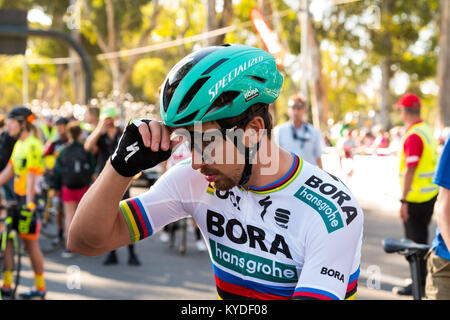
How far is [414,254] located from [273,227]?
1.98 meters

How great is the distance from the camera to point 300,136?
864 centimetres

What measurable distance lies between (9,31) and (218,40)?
6508 mm

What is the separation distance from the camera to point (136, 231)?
219 cm

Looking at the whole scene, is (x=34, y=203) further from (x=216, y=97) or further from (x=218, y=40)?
(x=218, y=40)

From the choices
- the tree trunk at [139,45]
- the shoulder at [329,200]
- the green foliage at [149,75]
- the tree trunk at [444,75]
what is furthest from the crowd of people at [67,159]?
the green foliage at [149,75]

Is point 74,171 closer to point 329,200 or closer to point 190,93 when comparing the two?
point 190,93

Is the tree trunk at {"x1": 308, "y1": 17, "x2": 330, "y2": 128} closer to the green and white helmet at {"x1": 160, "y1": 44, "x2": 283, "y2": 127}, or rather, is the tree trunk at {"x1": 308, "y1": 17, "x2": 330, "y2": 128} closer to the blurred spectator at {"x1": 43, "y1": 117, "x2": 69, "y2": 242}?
the blurred spectator at {"x1": 43, "y1": 117, "x2": 69, "y2": 242}

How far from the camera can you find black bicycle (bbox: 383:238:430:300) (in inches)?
142

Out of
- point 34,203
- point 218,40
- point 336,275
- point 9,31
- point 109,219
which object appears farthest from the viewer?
point 218,40

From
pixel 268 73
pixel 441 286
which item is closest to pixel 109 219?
pixel 268 73

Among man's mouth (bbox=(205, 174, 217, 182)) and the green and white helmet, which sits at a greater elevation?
the green and white helmet

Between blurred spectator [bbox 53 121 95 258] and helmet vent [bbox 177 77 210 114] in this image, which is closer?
helmet vent [bbox 177 77 210 114]

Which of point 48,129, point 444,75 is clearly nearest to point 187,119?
point 48,129

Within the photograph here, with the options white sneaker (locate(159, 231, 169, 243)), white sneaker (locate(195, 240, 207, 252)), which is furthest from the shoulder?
white sneaker (locate(159, 231, 169, 243))
